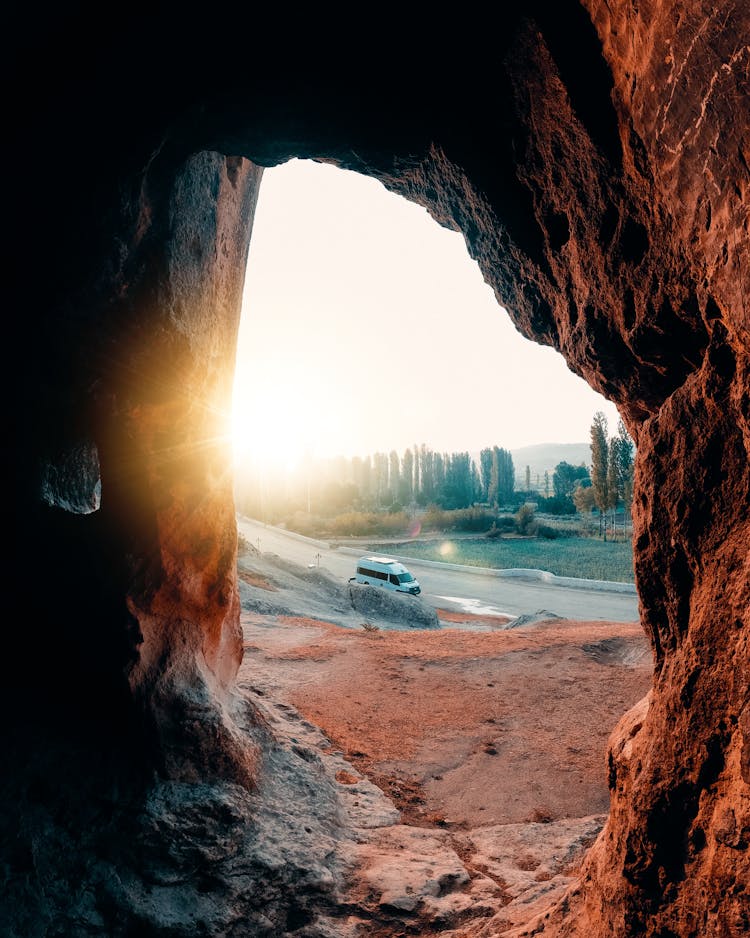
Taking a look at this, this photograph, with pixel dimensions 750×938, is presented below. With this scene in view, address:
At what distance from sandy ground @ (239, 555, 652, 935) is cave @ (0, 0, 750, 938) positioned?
137 centimetres

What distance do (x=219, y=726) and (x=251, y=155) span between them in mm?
5919

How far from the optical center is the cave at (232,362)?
8.80ft

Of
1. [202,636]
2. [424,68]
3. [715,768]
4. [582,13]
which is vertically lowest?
[202,636]

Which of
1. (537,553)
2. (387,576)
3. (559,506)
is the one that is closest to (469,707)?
(387,576)

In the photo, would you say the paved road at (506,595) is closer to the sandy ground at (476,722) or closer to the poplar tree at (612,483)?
the sandy ground at (476,722)

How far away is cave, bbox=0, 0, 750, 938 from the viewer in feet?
8.80

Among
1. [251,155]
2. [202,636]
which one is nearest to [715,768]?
[202,636]

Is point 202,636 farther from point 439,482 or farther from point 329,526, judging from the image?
point 439,482

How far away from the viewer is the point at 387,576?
26.0 metres

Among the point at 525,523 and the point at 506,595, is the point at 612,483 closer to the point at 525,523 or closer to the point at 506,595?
the point at 525,523

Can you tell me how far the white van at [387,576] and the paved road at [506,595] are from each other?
2.37 m

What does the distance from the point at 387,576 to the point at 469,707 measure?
1637 centimetres

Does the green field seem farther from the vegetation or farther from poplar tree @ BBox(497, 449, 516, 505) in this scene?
poplar tree @ BBox(497, 449, 516, 505)

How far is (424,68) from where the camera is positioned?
14.1 ft
